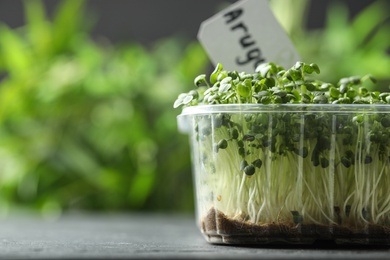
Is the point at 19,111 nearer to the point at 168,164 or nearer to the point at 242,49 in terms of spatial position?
the point at 168,164

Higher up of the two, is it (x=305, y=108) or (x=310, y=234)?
(x=305, y=108)

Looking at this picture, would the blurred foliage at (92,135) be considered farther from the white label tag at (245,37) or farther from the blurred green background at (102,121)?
the white label tag at (245,37)

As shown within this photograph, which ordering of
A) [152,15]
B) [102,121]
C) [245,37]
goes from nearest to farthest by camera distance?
[245,37] < [102,121] < [152,15]

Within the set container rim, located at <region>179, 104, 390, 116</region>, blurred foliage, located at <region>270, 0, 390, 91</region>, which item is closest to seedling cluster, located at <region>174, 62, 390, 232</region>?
container rim, located at <region>179, 104, 390, 116</region>

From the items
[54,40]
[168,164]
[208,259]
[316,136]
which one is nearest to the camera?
[208,259]

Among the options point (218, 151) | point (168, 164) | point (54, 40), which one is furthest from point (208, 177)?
point (54, 40)

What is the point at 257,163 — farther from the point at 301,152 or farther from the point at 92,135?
the point at 92,135

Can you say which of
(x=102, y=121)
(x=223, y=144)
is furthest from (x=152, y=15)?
(x=223, y=144)
